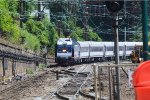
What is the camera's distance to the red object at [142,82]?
20.3ft

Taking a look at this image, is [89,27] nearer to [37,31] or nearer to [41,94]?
[37,31]

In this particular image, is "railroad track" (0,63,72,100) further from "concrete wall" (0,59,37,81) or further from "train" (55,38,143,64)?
"train" (55,38,143,64)

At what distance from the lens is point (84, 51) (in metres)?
69.6

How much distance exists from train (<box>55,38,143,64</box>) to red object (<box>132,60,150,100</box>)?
53.1 metres

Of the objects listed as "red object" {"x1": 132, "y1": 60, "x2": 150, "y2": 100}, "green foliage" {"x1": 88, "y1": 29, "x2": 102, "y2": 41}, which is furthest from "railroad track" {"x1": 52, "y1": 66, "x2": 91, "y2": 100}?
"green foliage" {"x1": 88, "y1": 29, "x2": 102, "y2": 41}

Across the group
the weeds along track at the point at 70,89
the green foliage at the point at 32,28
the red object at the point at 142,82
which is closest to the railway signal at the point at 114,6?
the red object at the point at 142,82

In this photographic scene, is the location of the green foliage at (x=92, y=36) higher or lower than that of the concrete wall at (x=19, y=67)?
higher

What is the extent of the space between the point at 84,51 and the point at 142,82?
63.3 meters

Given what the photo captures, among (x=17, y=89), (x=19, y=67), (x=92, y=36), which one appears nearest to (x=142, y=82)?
(x=17, y=89)

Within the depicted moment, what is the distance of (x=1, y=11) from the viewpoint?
4666 cm

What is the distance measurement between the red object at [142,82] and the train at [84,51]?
53132 mm

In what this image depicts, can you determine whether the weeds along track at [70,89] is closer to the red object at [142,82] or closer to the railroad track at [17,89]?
the railroad track at [17,89]

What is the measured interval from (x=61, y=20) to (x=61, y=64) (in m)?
27.3

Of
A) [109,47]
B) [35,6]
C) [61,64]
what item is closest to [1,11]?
[61,64]
